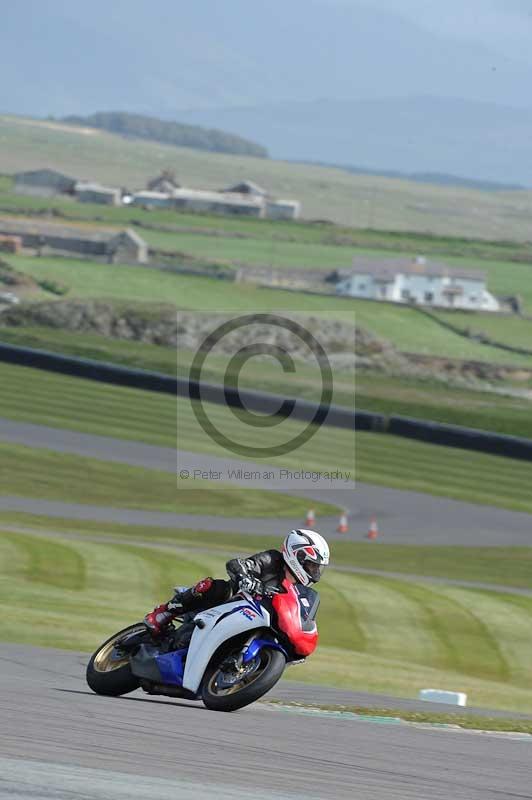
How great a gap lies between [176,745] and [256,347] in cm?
7399

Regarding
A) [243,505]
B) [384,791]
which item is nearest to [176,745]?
[384,791]

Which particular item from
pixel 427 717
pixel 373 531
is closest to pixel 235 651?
pixel 427 717

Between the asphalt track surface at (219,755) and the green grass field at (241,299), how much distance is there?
8744 cm

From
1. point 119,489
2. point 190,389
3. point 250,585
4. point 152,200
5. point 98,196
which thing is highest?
point 98,196

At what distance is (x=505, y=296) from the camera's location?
137 m

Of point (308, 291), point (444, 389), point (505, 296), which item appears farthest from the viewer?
point (505, 296)

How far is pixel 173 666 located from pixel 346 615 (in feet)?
50.6

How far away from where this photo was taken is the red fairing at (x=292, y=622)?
34.5 ft

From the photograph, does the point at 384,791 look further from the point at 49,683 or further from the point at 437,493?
the point at 437,493

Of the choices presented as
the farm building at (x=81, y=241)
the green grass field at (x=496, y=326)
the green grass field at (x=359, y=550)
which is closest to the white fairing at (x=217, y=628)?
the green grass field at (x=359, y=550)

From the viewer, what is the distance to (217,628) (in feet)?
34.5

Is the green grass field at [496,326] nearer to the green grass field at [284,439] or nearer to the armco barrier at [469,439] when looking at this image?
the armco barrier at [469,439]

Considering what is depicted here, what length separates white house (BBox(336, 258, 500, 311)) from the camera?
13225 centimetres

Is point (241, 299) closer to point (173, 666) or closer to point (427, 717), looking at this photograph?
point (427, 717)
